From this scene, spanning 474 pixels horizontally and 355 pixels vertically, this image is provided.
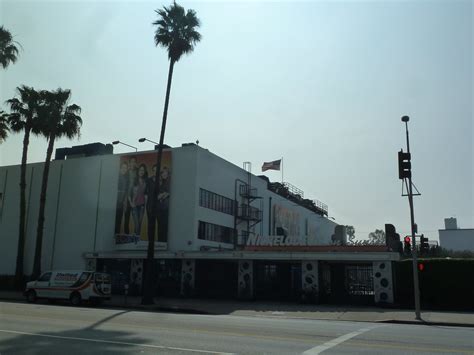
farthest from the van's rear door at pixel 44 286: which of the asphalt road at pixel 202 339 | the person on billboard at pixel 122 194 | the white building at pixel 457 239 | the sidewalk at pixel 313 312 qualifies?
the white building at pixel 457 239

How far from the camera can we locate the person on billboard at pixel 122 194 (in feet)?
130

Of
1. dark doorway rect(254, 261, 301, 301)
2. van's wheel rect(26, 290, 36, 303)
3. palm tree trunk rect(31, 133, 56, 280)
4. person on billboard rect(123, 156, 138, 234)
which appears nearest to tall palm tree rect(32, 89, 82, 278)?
palm tree trunk rect(31, 133, 56, 280)

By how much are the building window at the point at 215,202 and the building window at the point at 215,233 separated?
1430 millimetres

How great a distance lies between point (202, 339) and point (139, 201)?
28.0 m

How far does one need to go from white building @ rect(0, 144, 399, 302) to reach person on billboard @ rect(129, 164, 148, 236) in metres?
0.08

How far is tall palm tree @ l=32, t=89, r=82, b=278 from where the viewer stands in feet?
124

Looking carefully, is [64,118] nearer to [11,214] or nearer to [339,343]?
[11,214]

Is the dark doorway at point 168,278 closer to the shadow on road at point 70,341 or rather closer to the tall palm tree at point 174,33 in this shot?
the tall palm tree at point 174,33

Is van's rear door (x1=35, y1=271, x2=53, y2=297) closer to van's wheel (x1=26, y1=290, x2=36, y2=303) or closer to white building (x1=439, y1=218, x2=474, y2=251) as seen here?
van's wheel (x1=26, y1=290, x2=36, y2=303)

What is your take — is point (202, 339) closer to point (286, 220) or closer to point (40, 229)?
point (40, 229)

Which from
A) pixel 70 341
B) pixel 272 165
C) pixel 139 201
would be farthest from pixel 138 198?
pixel 70 341

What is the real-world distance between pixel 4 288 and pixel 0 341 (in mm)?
30681

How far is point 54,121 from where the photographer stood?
124 ft

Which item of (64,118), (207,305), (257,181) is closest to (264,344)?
(207,305)
